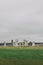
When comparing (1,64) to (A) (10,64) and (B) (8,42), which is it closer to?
(A) (10,64)

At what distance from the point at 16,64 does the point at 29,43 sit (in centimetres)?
11307

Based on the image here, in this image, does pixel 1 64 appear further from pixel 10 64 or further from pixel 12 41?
pixel 12 41

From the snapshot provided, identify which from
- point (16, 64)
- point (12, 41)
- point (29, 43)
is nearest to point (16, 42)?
point (12, 41)

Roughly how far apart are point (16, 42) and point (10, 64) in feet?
336

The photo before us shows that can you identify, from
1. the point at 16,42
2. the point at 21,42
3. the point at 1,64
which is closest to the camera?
the point at 1,64

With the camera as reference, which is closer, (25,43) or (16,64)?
(16,64)

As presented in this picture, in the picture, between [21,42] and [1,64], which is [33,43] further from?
[1,64]

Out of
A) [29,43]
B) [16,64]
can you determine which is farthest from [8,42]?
[16,64]

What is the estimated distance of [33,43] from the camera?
130 m

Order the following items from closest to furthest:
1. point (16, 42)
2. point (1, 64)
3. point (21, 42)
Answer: point (1, 64) < point (16, 42) < point (21, 42)

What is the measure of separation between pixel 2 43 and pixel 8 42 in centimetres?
424

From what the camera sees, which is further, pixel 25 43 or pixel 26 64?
pixel 25 43

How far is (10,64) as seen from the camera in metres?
15.9

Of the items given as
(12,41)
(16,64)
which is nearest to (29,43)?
(12,41)
